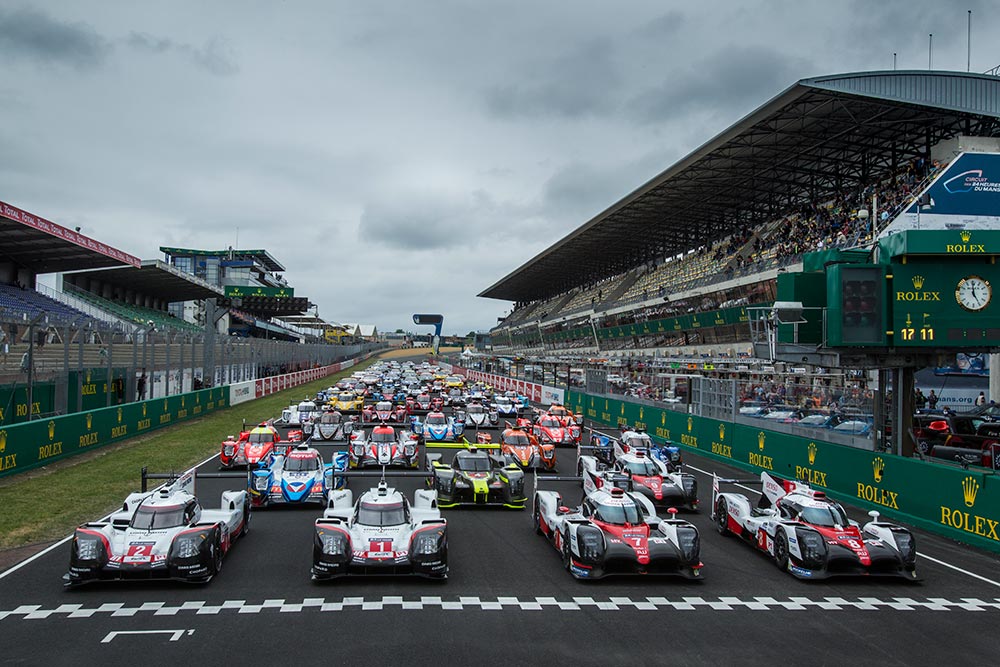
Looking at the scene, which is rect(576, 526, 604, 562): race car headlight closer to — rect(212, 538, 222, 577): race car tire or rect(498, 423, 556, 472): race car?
rect(212, 538, 222, 577): race car tire

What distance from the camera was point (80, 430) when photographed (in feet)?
74.4

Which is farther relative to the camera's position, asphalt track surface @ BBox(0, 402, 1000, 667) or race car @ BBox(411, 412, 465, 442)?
race car @ BBox(411, 412, 465, 442)

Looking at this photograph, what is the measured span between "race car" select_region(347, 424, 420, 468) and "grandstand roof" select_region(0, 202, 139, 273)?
24755mm

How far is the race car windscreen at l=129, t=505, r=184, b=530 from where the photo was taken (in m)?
11.1

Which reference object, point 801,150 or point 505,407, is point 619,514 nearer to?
point 505,407

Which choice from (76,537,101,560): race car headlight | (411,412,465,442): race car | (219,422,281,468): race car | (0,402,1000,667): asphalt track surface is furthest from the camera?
(411,412,465,442): race car

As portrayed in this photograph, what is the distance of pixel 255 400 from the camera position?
4947 cm

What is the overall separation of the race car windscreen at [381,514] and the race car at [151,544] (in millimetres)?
2191

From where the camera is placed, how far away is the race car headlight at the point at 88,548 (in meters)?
10.1

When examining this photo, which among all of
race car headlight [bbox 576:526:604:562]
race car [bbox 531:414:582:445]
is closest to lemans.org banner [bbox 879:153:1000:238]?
race car [bbox 531:414:582:445]

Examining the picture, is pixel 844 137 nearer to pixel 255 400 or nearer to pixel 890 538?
pixel 890 538

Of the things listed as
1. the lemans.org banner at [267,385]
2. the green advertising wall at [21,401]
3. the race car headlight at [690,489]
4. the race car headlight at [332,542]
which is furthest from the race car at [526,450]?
the lemans.org banner at [267,385]

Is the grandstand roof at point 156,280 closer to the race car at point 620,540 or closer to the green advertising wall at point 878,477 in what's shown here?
the green advertising wall at point 878,477

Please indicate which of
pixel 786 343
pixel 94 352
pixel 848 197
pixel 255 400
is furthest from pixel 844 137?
pixel 255 400
